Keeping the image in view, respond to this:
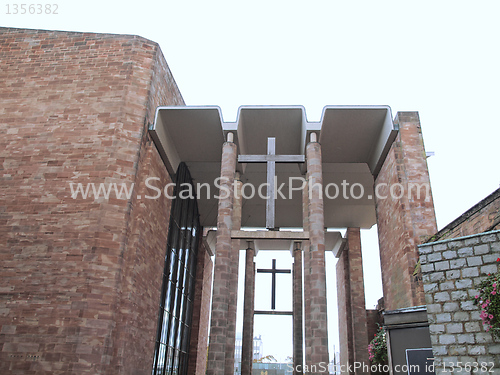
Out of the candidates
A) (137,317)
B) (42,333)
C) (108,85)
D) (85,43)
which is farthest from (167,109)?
(42,333)

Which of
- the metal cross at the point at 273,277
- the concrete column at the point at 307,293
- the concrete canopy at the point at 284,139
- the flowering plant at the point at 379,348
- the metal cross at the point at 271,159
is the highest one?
the concrete canopy at the point at 284,139

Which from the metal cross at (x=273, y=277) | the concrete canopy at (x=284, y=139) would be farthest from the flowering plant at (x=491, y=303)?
the metal cross at (x=273, y=277)

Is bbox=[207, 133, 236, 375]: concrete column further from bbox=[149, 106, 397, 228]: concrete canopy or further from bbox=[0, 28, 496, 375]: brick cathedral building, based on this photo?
bbox=[149, 106, 397, 228]: concrete canopy

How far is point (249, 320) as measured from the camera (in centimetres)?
1917

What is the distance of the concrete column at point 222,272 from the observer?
38.0 ft

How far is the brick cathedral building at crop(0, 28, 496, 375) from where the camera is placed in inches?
416

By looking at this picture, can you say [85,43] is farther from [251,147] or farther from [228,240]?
[228,240]

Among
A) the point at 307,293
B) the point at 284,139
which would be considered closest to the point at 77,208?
the point at 307,293

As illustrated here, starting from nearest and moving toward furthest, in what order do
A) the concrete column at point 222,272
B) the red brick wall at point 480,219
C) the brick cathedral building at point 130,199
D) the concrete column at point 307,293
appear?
the red brick wall at point 480,219
the brick cathedral building at point 130,199
the concrete column at point 222,272
the concrete column at point 307,293

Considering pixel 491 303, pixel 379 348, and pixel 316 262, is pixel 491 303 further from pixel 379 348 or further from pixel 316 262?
pixel 379 348

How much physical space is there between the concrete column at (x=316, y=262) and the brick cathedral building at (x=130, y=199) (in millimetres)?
38

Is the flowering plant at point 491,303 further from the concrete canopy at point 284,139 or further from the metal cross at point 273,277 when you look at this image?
the metal cross at point 273,277

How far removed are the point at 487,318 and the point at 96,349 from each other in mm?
8167

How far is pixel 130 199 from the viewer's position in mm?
11867
